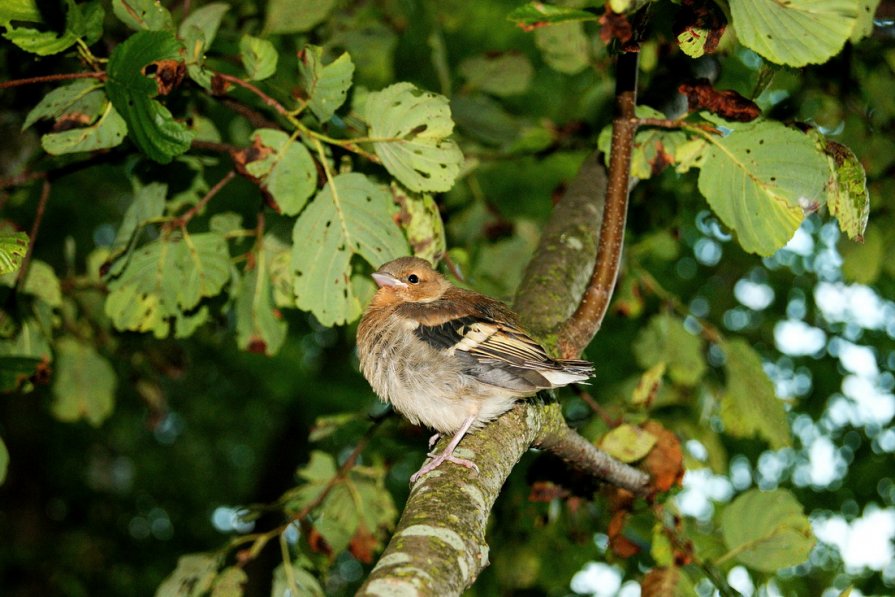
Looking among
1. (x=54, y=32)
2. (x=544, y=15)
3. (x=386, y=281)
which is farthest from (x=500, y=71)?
(x=54, y=32)

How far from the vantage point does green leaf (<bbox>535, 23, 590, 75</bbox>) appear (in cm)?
420

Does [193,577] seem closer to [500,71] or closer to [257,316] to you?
[257,316]

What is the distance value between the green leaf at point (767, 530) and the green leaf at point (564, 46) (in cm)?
235

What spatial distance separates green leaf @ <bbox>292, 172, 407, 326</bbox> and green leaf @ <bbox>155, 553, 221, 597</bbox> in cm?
138

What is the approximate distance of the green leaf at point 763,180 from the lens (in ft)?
9.07

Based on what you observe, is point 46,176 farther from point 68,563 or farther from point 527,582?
point 68,563

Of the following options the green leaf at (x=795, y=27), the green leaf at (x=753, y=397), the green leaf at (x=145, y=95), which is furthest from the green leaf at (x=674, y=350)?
the green leaf at (x=145, y=95)

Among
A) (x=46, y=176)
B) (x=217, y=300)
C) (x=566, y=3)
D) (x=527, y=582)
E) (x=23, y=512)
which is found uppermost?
(x=566, y=3)

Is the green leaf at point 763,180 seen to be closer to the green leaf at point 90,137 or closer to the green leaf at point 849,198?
the green leaf at point 849,198

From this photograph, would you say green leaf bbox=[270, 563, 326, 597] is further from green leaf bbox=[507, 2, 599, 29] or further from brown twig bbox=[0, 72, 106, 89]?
green leaf bbox=[507, 2, 599, 29]

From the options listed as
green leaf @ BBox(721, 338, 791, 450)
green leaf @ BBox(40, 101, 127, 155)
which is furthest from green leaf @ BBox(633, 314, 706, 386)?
green leaf @ BBox(40, 101, 127, 155)

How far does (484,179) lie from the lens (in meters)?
7.38

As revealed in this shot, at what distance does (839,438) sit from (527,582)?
4310 millimetres

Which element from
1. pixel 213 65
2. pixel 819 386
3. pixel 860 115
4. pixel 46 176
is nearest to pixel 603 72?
pixel 860 115
